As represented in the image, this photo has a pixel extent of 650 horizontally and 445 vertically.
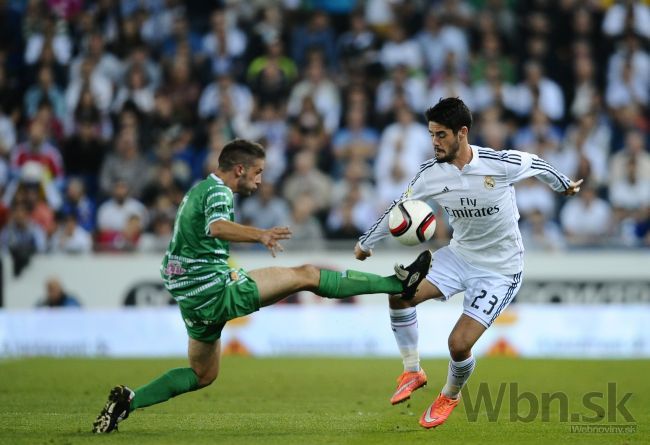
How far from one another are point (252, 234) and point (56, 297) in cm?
991

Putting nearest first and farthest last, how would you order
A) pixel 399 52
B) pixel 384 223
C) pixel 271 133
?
pixel 384 223
pixel 271 133
pixel 399 52

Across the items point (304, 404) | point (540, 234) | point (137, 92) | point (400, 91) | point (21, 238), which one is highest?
point (137, 92)

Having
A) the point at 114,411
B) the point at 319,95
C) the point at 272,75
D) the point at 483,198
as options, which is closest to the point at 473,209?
the point at 483,198

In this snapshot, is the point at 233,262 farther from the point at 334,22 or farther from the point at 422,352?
the point at 334,22

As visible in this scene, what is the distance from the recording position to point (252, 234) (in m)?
8.21

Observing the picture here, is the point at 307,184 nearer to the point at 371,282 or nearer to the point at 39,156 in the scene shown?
the point at 39,156

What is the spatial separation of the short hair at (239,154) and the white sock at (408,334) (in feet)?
6.47

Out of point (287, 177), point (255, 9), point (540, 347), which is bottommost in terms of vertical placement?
point (540, 347)

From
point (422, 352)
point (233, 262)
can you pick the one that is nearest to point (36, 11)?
point (233, 262)

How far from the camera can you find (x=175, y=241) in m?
8.76

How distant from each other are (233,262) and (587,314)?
526 cm

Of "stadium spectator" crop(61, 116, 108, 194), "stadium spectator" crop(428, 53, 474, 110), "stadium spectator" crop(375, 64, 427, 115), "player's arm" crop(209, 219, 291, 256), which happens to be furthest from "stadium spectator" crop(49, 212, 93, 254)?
"player's arm" crop(209, 219, 291, 256)

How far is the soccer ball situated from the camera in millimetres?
9039

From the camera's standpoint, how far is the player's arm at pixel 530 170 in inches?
375
